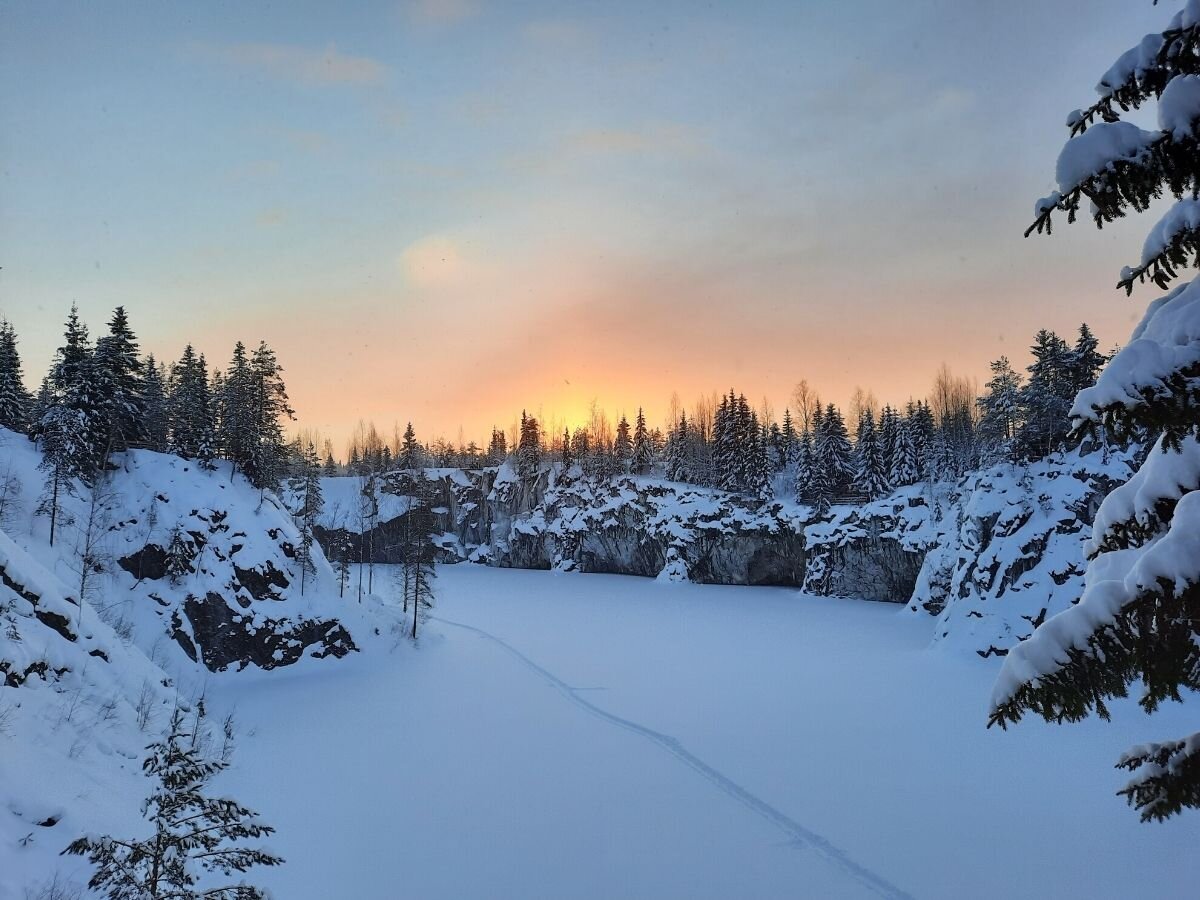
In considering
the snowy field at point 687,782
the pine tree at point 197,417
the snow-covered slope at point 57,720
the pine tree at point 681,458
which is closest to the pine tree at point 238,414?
the pine tree at point 197,417

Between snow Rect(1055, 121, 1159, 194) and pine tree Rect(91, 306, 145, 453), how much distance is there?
43.0 metres

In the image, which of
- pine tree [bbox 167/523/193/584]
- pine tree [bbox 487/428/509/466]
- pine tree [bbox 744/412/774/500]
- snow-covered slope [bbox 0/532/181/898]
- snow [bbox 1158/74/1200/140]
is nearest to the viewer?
snow [bbox 1158/74/1200/140]

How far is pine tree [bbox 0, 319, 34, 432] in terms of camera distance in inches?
1526

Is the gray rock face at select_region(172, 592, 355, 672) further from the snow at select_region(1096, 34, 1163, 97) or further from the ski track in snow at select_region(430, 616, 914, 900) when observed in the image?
the snow at select_region(1096, 34, 1163, 97)

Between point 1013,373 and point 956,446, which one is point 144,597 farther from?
point 956,446

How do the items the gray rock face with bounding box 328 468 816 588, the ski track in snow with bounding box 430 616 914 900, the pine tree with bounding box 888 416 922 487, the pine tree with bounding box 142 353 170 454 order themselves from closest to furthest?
the ski track in snow with bounding box 430 616 914 900
the pine tree with bounding box 142 353 170 454
the pine tree with bounding box 888 416 922 487
the gray rock face with bounding box 328 468 816 588

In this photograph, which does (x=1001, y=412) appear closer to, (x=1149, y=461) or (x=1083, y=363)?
(x=1083, y=363)

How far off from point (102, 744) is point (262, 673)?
2086 cm

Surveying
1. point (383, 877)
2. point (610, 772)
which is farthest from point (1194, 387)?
point (610, 772)

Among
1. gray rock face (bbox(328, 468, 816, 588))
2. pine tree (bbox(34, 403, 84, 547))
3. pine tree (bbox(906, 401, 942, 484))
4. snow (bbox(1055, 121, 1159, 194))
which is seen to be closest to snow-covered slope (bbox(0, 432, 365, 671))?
pine tree (bbox(34, 403, 84, 547))

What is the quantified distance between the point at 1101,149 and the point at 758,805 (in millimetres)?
16527

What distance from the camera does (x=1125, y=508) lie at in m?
3.82

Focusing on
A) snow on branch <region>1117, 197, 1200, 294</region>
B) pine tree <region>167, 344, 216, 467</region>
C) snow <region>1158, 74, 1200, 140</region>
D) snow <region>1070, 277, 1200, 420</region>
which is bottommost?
snow <region>1070, 277, 1200, 420</region>

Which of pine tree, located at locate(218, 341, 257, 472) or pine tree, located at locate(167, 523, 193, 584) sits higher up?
pine tree, located at locate(218, 341, 257, 472)
